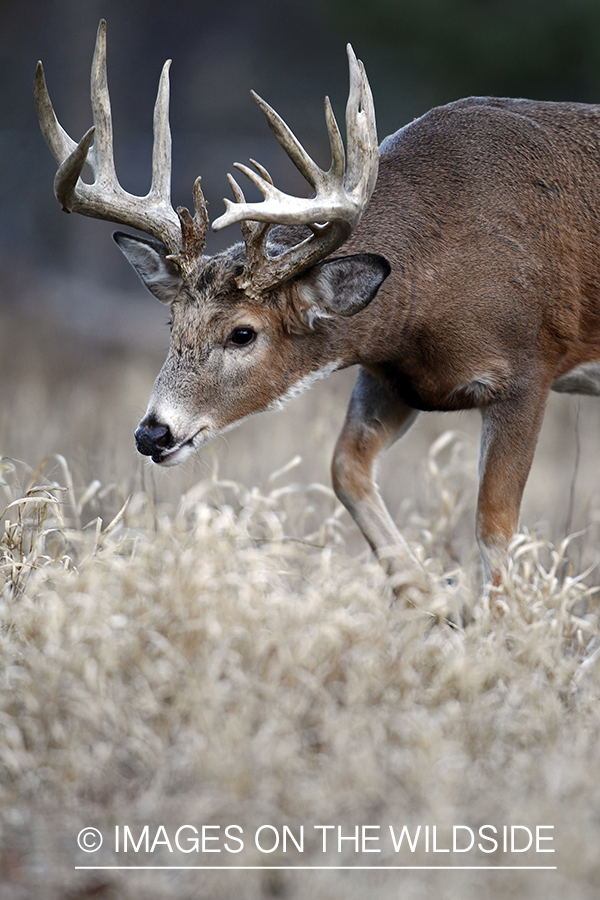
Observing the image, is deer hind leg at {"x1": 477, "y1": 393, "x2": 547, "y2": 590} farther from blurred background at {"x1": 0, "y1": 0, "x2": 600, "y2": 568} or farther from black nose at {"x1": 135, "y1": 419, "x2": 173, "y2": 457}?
black nose at {"x1": 135, "y1": 419, "x2": 173, "y2": 457}

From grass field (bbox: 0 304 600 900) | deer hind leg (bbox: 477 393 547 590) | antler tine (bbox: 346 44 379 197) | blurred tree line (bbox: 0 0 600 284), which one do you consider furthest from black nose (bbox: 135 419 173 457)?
blurred tree line (bbox: 0 0 600 284)

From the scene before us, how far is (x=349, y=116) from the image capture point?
418 cm

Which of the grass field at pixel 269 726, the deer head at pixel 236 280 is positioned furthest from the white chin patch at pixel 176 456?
the grass field at pixel 269 726

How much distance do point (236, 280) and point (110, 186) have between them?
2.33 feet

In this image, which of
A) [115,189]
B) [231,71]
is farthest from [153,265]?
[231,71]

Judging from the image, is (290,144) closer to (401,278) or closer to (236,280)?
(236,280)

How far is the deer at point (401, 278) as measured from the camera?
14.6 ft

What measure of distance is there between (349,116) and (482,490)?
5.89 ft

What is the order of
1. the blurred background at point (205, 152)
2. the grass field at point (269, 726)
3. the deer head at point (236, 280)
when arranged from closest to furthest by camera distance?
the grass field at point (269, 726) → the deer head at point (236, 280) → the blurred background at point (205, 152)

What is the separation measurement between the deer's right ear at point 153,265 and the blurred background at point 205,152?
0.85 meters

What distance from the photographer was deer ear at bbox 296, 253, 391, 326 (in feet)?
14.4

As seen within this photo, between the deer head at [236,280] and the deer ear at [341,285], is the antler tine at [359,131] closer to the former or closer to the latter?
the deer head at [236,280]

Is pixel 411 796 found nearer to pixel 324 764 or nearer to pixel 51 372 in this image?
pixel 324 764

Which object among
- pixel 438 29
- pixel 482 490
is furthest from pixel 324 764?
pixel 438 29
